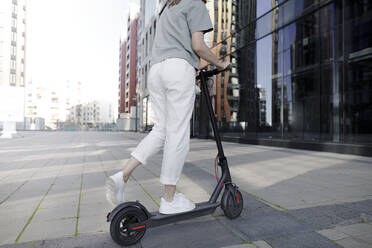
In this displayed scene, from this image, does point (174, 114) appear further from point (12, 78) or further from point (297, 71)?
point (12, 78)

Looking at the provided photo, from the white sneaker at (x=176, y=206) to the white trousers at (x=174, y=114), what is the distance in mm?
117

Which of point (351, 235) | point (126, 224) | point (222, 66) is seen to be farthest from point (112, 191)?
point (351, 235)

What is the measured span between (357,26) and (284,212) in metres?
8.57

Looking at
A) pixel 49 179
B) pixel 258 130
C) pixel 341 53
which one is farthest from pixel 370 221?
pixel 258 130

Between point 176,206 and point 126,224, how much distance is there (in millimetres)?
332

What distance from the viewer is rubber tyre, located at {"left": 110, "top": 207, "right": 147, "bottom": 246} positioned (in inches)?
60.4

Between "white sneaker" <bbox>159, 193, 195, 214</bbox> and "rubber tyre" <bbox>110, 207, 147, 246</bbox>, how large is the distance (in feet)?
0.48

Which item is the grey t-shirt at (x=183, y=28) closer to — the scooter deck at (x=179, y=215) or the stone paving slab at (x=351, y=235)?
the scooter deck at (x=179, y=215)

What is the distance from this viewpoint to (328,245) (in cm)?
155

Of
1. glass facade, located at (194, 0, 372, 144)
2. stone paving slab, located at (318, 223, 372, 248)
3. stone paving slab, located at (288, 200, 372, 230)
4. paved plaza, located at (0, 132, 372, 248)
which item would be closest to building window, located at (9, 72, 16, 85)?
glass facade, located at (194, 0, 372, 144)

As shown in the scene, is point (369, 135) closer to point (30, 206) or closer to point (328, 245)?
point (328, 245)

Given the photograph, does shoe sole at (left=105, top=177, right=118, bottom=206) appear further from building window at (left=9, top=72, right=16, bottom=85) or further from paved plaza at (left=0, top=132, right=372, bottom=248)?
building window at (left=9, top=72, right=16, bottom=85)

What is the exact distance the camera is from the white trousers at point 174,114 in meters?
1.76

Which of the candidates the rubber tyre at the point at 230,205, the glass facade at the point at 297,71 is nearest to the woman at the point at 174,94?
the rubber tyre at the point at 230,205
